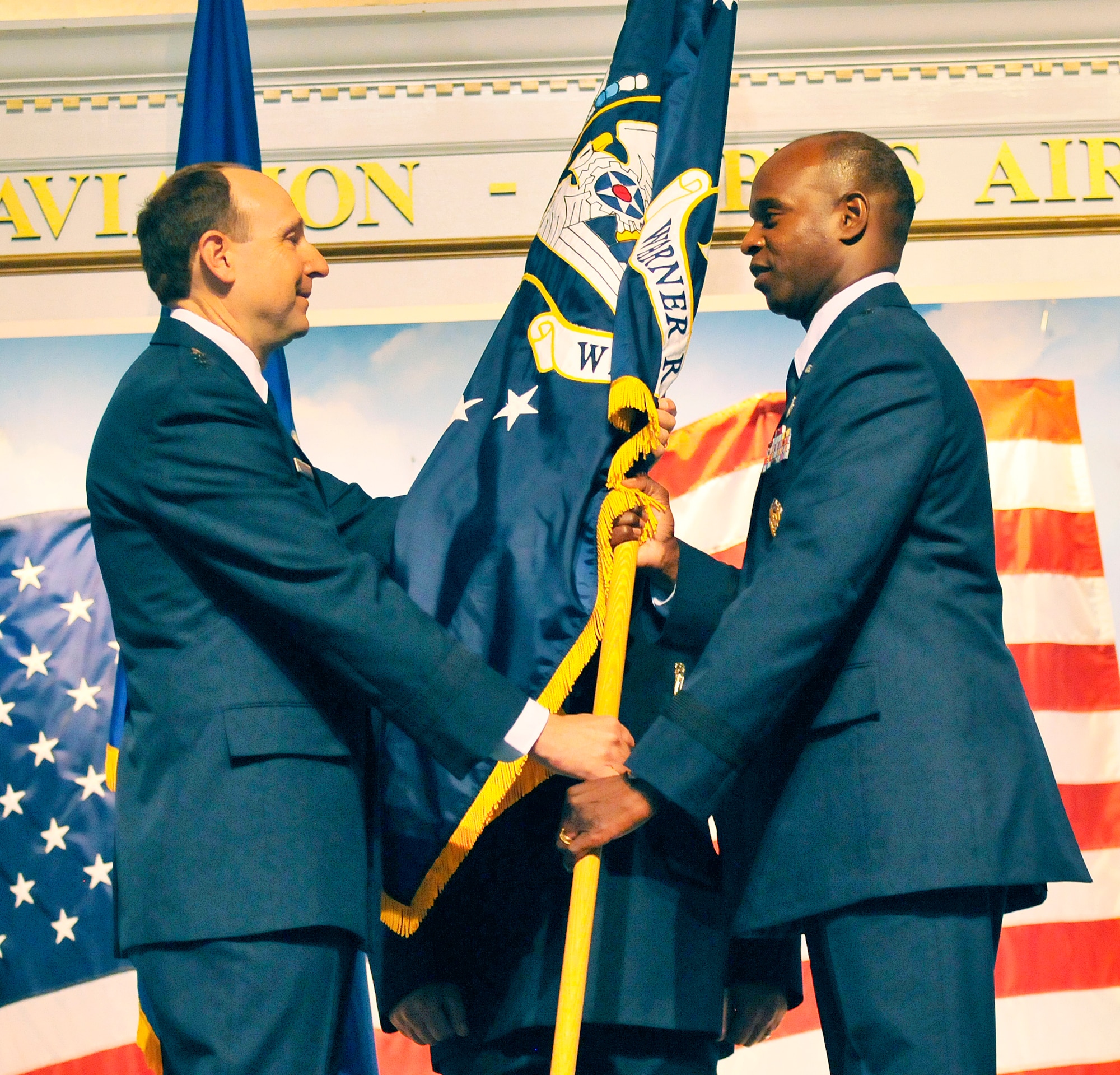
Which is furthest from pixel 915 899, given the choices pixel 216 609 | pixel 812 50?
pixel 812 50

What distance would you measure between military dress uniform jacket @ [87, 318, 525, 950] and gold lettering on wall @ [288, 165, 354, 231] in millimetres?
2184

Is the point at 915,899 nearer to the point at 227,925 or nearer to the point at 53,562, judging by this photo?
the point at 227,925

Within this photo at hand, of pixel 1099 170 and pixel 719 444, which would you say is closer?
pixel 719 444

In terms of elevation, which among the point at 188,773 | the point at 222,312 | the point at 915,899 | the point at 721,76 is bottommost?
the point at 915,899

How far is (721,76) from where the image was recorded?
3.08 m

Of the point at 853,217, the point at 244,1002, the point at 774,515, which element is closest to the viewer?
the point at 244,1002

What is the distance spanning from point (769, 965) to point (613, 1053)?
12.0 inches

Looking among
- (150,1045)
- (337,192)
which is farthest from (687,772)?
(337,192)

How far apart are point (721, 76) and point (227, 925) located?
192 centimetres

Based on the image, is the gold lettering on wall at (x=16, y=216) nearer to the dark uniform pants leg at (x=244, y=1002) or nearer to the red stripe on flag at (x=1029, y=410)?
the red stripe on flag at (x=1029, y=410)

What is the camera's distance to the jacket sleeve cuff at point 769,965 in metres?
2.59

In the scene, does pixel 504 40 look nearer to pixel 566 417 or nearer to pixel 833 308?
pixel 566 417

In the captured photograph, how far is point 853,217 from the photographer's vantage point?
8.32 ft

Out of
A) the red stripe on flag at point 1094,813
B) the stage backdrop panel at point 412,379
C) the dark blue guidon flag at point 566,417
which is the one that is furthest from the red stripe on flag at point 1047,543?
the dark blue guidon flag at point 566,417
